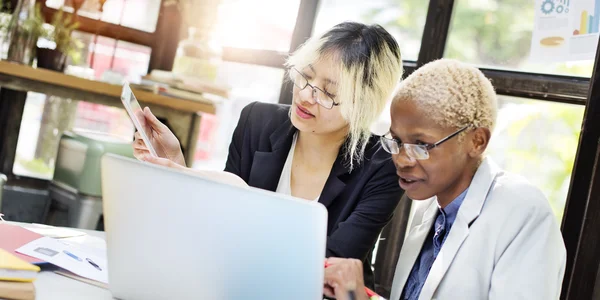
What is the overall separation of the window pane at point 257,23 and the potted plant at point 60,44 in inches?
29.1

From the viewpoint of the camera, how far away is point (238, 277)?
3.50 feet

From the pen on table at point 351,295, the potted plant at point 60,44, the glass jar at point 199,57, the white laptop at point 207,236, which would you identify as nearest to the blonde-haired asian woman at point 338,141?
the pen on table at point 351,295

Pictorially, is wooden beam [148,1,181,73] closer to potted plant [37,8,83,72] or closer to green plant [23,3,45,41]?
potted plant [37,8,83,72]

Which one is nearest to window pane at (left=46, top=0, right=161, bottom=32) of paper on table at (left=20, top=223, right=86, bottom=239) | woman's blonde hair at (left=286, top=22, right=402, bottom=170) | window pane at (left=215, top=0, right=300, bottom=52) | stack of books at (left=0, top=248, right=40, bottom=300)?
window pane at (left=215, top=0, right=300, bottom=52)

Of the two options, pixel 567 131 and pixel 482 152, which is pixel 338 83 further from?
pixel 567 131

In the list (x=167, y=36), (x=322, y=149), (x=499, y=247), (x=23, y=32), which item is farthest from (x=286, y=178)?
(x=167, y=36)

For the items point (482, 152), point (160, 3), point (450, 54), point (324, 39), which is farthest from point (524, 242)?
point (160, 3)

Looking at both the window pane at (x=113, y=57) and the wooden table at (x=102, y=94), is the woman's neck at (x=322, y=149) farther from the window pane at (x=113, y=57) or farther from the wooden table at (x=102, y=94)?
the window pane at (x=113, y=57)

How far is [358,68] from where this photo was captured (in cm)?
207

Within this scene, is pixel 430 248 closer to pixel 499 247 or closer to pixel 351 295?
pixel 499 247

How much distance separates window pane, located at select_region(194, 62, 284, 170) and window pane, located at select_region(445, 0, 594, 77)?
3.33 ft

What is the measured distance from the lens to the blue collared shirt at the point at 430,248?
1590mm

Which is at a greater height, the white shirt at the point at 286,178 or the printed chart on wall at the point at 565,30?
the printed chart on wall at the point at 565,30

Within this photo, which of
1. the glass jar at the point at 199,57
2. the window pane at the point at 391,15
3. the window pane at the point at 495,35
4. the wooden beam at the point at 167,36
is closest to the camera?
the window pane at the point at 495,35
